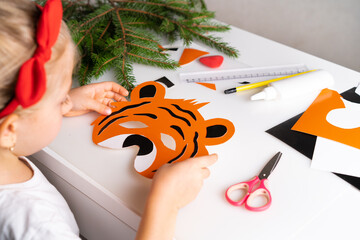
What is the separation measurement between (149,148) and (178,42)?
39cm

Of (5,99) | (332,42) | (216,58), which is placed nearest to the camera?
(5,99)

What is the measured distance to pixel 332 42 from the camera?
4.23 ft

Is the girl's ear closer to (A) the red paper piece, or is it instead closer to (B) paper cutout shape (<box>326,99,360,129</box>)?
(A) the red paper piece

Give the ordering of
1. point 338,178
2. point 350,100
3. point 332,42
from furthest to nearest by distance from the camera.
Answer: point 332,42
point 350,100
point 338,178

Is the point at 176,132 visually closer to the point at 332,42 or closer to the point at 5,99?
the point at 5,99

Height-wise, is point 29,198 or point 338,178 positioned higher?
point 338,178

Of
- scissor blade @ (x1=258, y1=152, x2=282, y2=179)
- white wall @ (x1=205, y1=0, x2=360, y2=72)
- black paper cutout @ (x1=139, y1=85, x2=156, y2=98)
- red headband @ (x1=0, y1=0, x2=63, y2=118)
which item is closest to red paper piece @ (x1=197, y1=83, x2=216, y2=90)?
black paper cutout @ (x1=139, y1=85, x2=156, y2=98)

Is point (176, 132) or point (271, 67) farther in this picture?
point (271, 67)

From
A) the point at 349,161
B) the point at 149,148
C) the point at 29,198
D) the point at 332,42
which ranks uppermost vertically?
the point at 332,42

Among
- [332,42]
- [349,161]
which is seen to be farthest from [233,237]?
[332,42]

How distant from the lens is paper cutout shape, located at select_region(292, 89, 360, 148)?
596 mm

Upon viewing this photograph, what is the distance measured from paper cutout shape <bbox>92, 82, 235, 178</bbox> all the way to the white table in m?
0.01

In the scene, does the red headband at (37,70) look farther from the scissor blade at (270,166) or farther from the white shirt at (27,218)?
the scissor blade at (270,166)

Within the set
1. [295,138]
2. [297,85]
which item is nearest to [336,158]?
[295,138]
